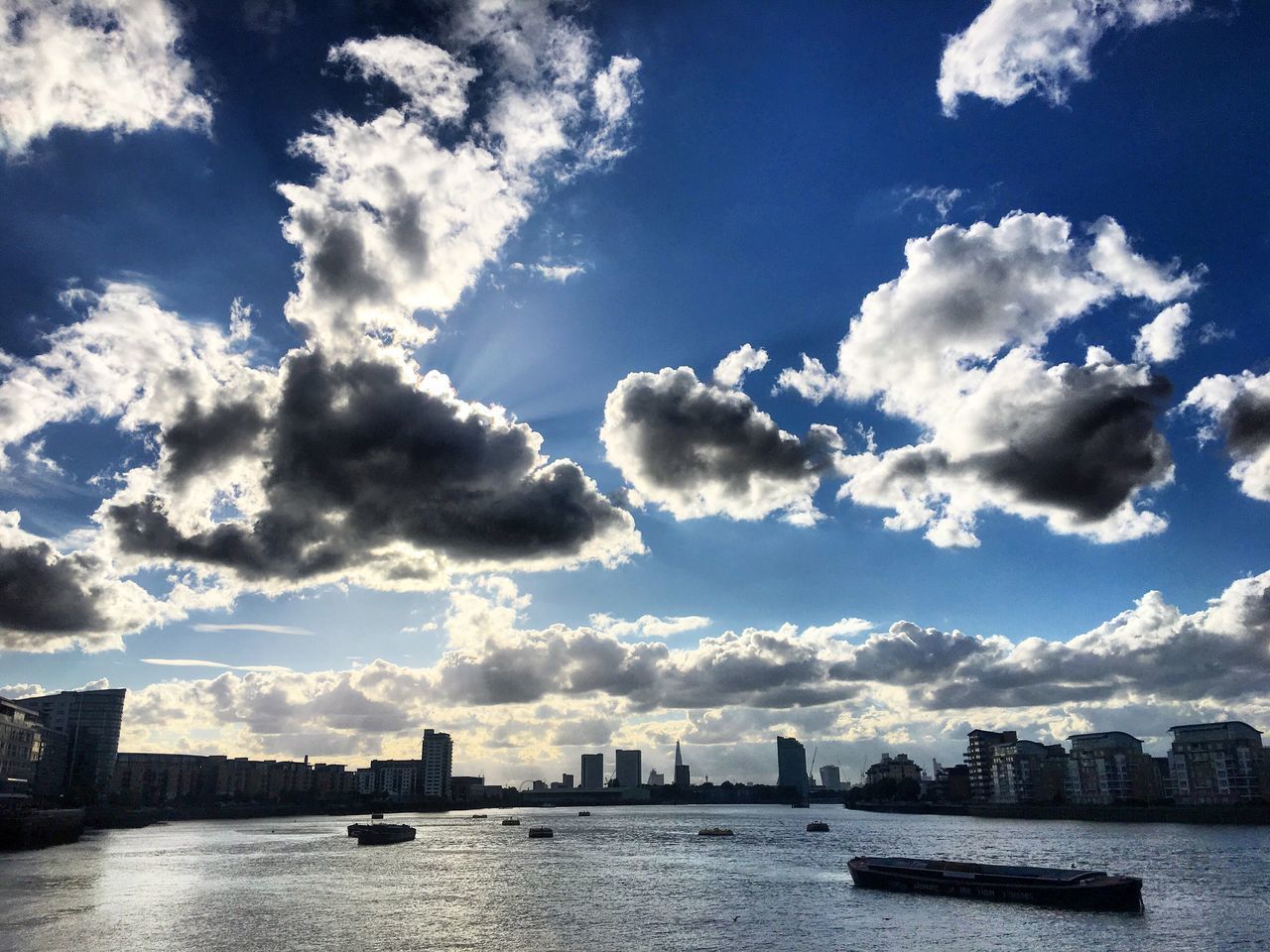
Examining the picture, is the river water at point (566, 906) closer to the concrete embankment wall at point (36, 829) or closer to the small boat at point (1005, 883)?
the small boat at point (1005, 883)

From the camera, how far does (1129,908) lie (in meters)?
86.2

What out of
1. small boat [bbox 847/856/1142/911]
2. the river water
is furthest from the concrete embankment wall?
small boat [bbox 847/856/1142/911]

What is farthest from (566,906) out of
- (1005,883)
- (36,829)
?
(36,829)

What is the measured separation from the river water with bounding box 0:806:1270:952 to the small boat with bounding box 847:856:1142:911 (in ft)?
9.30

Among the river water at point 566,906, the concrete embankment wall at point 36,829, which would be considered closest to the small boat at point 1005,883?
the river water at point 566,906

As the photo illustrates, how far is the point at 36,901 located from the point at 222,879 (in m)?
28.8

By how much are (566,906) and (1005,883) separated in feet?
157

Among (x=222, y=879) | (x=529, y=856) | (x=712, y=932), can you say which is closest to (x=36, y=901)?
(x=222, y=879)

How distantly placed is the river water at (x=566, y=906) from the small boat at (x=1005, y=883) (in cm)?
284

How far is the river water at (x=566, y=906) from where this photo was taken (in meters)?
71.7

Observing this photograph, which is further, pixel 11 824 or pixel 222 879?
pixel 11 824

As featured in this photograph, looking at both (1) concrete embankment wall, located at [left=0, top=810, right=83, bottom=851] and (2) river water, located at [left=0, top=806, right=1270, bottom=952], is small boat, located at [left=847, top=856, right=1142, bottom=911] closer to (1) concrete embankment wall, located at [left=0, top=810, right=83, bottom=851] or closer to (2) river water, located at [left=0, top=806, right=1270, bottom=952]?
(2) river water, located at [left=0, top=806, right=1270, bottom=952]

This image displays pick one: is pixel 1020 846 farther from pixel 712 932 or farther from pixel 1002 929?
pixel 712 932

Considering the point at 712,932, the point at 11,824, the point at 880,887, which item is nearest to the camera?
the point at 712,932
